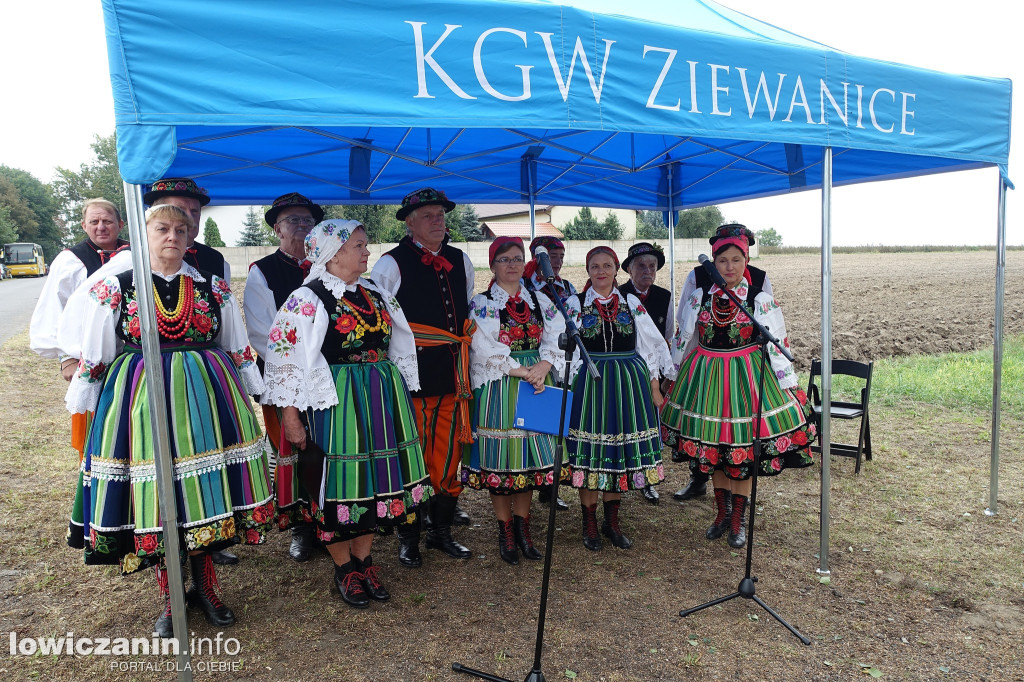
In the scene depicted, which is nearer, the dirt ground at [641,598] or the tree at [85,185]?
the dirt ground at [641,598]

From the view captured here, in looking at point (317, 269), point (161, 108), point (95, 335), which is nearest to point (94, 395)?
point (95, 335)

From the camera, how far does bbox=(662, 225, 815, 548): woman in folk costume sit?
147 inches

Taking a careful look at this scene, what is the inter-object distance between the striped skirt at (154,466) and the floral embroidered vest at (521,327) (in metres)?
1.42

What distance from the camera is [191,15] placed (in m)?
1.99

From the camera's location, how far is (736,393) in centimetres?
372

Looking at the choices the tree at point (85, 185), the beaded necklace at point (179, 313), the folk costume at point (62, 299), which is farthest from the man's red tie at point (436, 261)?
the tree at point (85, 185)

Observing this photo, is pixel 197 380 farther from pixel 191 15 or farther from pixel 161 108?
pixel 191 15

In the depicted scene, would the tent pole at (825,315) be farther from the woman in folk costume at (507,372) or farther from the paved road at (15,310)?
the paved road at (15,310)

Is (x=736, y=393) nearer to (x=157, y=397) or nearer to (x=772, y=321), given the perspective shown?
(x=772, y=321)

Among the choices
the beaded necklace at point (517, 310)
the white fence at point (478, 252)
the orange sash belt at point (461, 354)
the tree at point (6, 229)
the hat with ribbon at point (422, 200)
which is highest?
the tree at point (6, 229)

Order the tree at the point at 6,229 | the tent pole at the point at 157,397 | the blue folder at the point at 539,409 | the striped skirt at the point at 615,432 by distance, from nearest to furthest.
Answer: the tent pole at the point at 157,397 < the blue folder at the point at 539,409 < the striped skirt at the point at 615,432 < the tree at the point at 6,229

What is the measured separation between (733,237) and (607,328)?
2.96 ft

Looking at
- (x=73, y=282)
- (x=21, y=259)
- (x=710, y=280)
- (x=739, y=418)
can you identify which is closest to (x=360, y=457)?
(x=73, y=282)

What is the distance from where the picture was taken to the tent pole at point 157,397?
6.91ft
